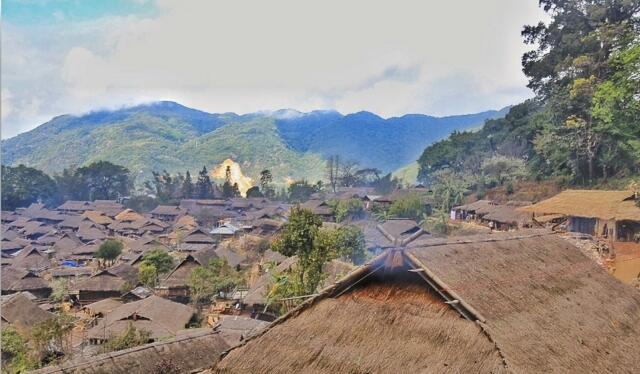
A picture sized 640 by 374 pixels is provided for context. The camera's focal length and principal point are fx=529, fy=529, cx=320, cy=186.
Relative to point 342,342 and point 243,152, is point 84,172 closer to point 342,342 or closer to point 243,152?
point 243,152

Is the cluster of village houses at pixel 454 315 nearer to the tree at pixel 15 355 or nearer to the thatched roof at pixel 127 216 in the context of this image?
the tree at pixel 15 355

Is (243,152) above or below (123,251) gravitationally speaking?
above

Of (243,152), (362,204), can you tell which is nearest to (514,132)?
(362,204)

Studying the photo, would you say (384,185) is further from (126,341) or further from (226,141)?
(126,341)

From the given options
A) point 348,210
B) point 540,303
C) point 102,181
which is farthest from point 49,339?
point 102,181

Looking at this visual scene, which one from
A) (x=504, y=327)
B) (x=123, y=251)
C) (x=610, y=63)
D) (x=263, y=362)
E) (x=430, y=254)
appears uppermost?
(x=610, y=63)

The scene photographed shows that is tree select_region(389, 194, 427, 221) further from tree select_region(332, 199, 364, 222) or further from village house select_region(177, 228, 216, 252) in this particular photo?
village house select_region(177, 228, 216, 252)

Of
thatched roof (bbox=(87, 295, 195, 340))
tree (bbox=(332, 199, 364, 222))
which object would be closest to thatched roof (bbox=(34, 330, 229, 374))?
thatched roof (bbox=(87, 295, 195, 340))
